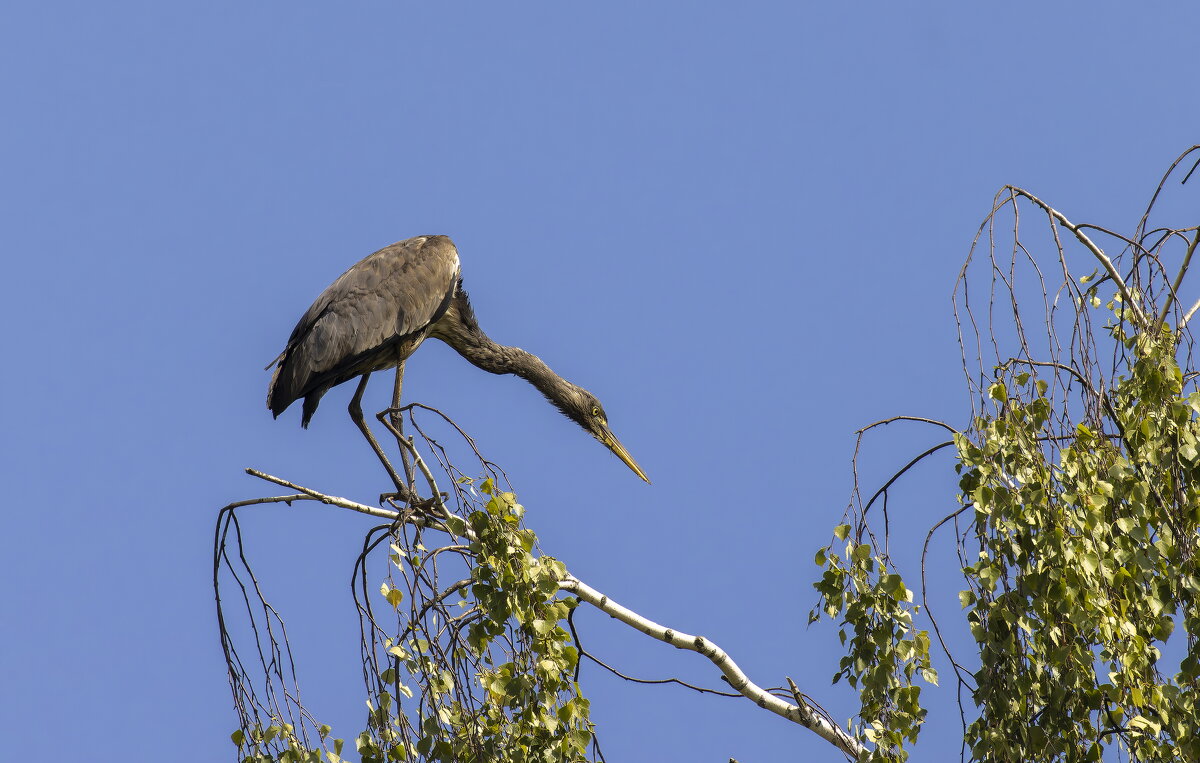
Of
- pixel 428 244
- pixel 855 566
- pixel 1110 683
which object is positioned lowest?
pixel 1110 683

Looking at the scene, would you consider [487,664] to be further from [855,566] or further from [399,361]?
[399,361]

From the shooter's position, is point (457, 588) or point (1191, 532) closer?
point (1191, 532)

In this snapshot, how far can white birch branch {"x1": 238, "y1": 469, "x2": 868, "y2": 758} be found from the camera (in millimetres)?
3814

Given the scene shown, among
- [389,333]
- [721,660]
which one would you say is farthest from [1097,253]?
[389,333]

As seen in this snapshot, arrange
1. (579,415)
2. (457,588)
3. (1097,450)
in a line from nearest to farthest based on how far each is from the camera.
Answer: (1097,450)
(457,588)
(579,415)

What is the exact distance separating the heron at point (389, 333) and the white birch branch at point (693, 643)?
191 cm

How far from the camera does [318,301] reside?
6789 mm

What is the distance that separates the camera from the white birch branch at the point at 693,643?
3814 mm

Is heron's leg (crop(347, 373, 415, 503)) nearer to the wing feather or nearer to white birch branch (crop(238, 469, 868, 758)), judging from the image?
the wing feather

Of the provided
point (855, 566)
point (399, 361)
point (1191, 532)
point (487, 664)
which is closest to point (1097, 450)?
point (1191, 532)

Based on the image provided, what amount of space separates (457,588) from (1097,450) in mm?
1776

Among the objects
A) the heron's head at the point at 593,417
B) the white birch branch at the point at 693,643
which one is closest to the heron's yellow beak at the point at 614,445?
the heron's head at the point at 593,417

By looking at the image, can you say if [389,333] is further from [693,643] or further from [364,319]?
[693,643]

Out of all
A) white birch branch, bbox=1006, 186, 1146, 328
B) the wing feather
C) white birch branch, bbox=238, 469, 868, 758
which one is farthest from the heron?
white birch branch, bbox=1006, 186, 1146, 328
